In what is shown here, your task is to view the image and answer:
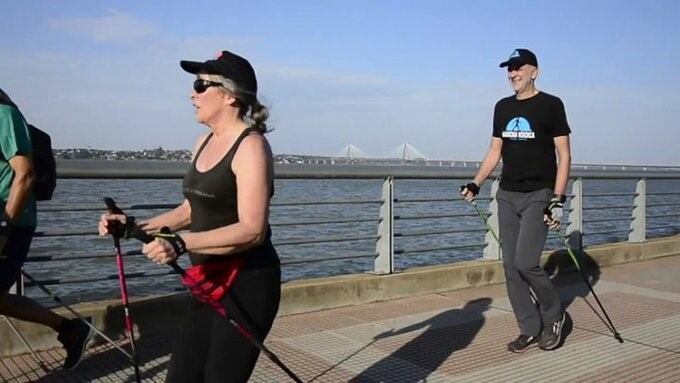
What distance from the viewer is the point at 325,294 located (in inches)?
275

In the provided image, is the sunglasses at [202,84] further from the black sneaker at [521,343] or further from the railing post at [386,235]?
the railing post at [386,235]

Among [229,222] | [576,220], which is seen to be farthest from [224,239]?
[576,220]

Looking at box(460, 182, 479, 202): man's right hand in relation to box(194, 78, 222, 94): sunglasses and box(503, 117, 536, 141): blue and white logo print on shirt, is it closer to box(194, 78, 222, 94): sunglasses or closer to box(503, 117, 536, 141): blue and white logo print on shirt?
box(503, 117, 536, 141): blue and white logo print on shirt

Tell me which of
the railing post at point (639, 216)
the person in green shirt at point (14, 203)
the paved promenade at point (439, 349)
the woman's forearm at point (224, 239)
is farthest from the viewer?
the railing post at point (639, 216)

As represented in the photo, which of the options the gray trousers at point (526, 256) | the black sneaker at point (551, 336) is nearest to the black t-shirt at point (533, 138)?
the gray trousers at point (526, 256)

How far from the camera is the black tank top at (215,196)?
2.86 metres

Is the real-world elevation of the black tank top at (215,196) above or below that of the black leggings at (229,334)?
above

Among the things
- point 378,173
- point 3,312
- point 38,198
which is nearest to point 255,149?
point 38,198

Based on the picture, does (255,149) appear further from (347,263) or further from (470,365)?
(347,263)

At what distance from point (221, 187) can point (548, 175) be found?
3.53 metres

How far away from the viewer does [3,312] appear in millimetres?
4418

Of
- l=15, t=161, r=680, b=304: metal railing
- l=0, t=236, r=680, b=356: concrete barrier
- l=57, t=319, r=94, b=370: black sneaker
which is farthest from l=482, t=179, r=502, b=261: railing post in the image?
l=57, t=319, r=94, b=370: black sneaker

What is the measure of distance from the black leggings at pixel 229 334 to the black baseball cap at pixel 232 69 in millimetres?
722

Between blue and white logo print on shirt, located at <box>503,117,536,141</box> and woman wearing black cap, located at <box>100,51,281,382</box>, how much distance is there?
127 inches
